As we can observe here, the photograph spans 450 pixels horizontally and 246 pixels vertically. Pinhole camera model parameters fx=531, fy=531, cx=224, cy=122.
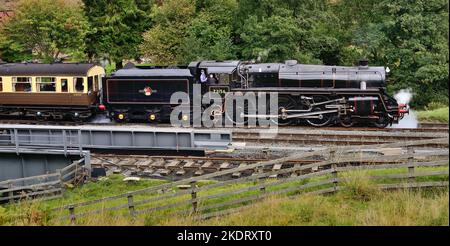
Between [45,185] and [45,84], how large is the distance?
10.6 metres

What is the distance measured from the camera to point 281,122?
2217 centimetres

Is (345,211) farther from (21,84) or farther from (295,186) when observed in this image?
(21,84)

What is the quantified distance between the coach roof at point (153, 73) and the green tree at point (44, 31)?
11.6 metres

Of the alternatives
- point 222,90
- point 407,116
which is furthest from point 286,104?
point 407,116

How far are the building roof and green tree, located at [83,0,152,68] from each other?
43.8ft

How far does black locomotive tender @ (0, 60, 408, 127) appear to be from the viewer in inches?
829

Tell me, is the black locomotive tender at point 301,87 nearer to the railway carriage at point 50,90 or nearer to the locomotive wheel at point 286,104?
the locomotive wheel at point 286,104

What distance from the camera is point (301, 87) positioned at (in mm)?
21578

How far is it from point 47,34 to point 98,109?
11491 millimetres

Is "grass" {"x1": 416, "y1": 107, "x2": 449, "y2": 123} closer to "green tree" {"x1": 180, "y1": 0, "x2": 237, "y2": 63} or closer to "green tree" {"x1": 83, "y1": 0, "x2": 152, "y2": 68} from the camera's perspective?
"green tree" {"x1": 180, "y1": 0, "x2": 237, "y2": 63}

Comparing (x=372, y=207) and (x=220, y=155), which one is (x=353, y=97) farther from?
(x=372, y=207)

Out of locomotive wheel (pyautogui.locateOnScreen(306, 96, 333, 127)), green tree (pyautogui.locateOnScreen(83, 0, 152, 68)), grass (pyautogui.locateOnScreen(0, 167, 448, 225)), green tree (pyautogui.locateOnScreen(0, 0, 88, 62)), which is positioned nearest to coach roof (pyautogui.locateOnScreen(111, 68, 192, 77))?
locomotive wheel (pyautogui.locateOnScreen(306, 96, 333, 127))
